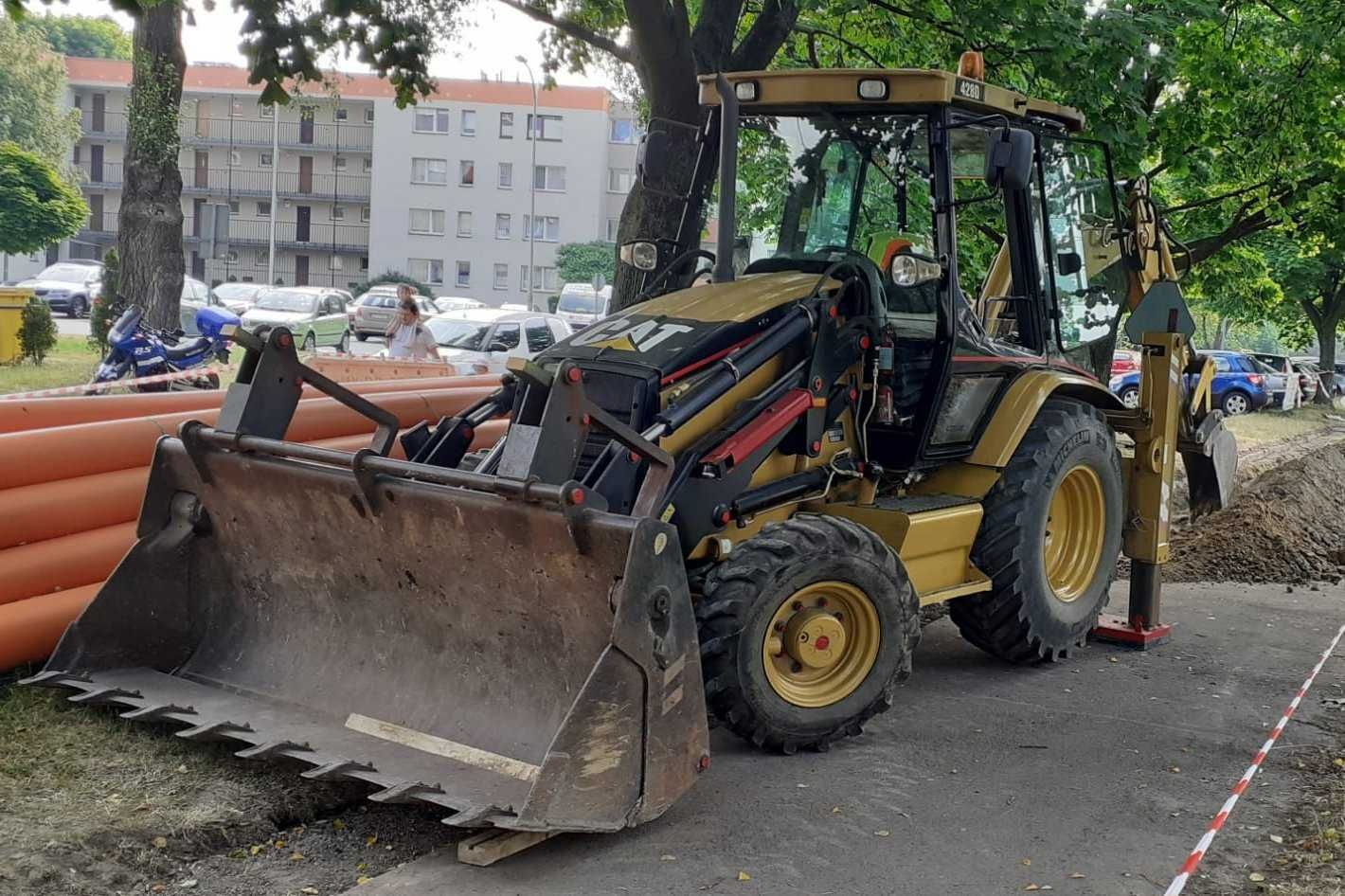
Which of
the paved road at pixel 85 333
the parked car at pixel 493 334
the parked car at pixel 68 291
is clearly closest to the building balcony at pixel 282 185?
the parked car at pixel 68 291

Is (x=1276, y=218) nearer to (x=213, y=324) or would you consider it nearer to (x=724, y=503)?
(x=724, y=503)

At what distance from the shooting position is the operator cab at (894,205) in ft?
22.7

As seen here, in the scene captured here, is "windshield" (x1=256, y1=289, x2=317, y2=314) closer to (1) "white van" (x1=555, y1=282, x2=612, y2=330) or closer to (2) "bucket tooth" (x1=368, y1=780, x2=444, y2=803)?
(1) "white van" (x1=555, y1=282, x2=612, y2=330)

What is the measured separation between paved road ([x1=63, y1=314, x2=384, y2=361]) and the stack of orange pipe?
27.1 m

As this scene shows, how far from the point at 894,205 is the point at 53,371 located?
710 inches

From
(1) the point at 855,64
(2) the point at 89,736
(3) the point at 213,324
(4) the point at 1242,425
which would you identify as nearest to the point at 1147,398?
(2) the point at 89,736

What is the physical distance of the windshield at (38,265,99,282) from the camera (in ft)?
143

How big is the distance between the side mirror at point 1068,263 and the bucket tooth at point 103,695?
207 inches

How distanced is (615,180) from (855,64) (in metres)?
58.1

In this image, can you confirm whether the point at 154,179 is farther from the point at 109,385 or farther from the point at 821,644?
the point at 821,644

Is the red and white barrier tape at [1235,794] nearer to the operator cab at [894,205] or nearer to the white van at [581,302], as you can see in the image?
the operator cab at [894,205]

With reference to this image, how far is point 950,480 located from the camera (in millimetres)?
7418

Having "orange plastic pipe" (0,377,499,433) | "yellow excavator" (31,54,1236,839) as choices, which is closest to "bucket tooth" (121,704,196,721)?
"yellow excavator" (31,54,1236,839)

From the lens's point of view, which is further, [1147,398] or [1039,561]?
[1147,398]
